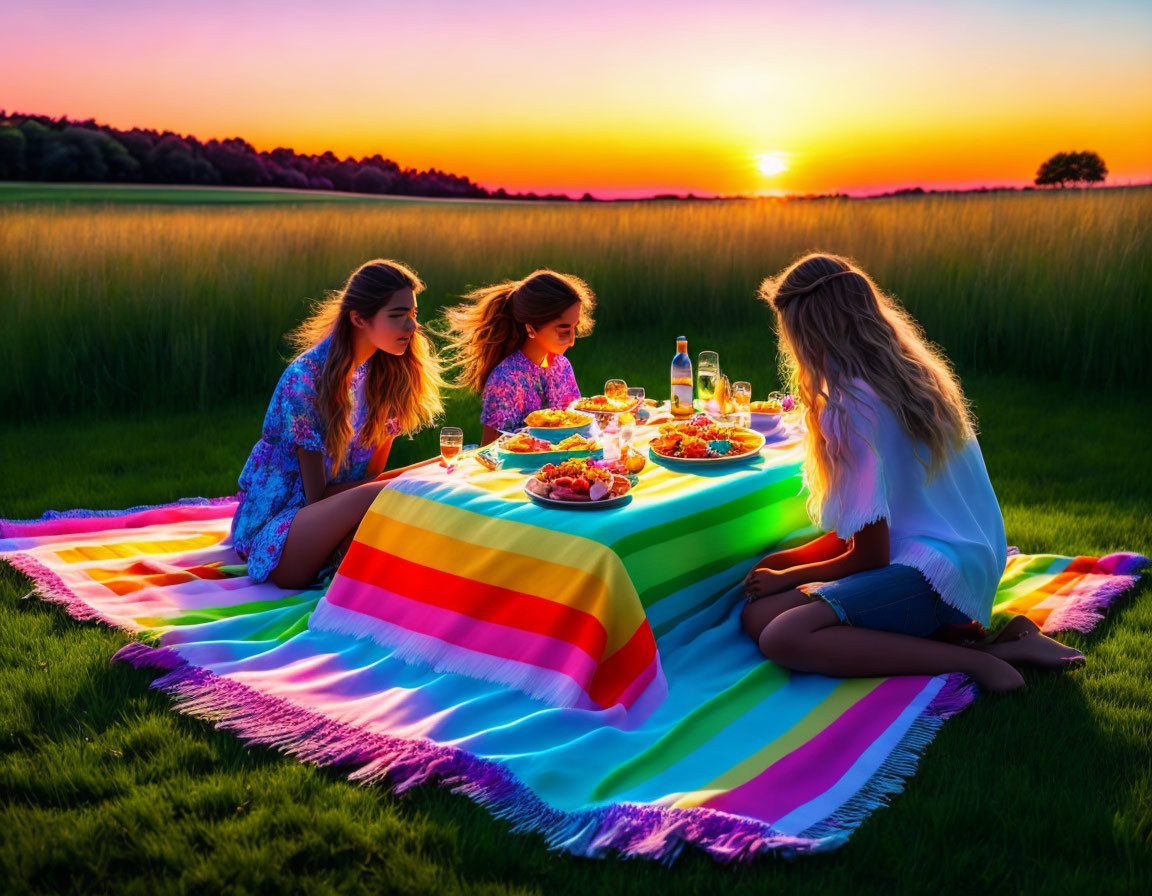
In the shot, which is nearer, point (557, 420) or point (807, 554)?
point (807, 554)

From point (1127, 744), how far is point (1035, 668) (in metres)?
0.46

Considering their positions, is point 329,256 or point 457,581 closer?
point 457,581

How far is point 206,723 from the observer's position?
302 centimetres

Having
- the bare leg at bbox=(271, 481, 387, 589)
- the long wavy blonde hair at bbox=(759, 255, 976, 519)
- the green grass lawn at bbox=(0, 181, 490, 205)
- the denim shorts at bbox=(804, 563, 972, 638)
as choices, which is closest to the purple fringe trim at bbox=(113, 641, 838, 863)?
the denim shorts at bbox=(804, 563, 972, 638)

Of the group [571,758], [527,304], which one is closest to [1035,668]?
[571,758]

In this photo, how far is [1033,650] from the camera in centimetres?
326

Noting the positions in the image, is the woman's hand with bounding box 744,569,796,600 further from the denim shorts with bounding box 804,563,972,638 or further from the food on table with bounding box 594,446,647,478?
the food on table with bounding box 594,446,647,478

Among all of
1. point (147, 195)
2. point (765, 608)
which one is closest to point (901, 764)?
point (765, 608)

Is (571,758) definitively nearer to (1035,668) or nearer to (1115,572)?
(1035,668)

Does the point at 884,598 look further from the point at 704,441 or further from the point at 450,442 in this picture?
the point at 450,442

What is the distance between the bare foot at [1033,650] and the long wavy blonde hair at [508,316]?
88.6 inches

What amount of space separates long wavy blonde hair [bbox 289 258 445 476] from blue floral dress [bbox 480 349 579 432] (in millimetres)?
266

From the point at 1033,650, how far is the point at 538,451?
181 centimetres

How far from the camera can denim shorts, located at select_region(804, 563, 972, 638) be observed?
3.04 meters
